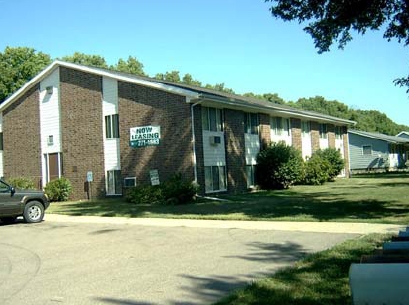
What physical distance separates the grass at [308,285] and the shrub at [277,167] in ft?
60.7

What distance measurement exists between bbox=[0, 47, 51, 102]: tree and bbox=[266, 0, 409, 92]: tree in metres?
36.9

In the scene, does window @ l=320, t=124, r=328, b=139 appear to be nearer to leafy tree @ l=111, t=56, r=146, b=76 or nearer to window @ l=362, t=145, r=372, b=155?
window @ l=362, t=145, r=372, b=155

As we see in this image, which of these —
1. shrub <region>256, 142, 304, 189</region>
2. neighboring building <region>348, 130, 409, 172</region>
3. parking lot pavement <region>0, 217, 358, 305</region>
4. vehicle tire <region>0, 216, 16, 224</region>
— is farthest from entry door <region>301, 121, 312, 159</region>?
parking lot pavement <region>0, 217, 358, 305</region>

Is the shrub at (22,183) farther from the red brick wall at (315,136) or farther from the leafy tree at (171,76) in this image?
the leafy tree at (171,76)

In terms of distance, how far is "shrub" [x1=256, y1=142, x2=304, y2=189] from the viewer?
26859 mm

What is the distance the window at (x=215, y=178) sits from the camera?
76.3 feet

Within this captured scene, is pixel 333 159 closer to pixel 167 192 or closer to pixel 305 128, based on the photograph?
pixel 305 128

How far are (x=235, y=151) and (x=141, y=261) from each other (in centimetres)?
1727

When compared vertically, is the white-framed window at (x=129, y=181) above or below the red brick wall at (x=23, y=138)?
below

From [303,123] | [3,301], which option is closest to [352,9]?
[3,301]

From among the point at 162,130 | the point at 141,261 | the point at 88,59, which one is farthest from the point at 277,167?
the point at 88,59

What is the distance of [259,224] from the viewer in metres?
12.9

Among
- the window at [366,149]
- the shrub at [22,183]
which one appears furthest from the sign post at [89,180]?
the window at [366,149]

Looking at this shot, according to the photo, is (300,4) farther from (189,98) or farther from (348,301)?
(348,301)
